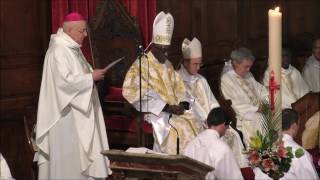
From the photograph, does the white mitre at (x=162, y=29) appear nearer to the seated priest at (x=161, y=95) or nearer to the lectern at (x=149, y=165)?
the seated priest at (x=161, y=95)

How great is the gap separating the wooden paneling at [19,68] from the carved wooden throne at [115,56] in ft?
1.79

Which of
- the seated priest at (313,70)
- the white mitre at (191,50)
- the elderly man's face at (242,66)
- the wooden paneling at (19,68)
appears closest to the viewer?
the wooden paneling at (19,68)

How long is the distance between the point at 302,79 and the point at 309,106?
101 cm

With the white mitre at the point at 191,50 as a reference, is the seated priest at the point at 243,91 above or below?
below

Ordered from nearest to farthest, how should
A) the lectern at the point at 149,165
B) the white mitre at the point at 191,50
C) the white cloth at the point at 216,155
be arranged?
the lectern at the point at 149,165, the white cloth at the point at 216,155, the white mitre at the point at 191,50

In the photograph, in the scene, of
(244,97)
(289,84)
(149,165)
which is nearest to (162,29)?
(244,97)

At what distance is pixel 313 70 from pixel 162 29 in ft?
9.23

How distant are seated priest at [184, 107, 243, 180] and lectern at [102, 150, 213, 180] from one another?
122 cm

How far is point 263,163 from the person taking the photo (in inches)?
227

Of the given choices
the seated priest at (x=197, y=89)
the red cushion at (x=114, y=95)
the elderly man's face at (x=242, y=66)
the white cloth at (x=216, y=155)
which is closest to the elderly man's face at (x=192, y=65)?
the seated priest at (x=197, y=89)

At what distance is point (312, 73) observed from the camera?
11008mm

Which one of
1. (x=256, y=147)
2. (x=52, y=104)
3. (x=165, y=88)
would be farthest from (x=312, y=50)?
(x=256, y=147)

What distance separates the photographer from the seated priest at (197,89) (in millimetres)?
9273

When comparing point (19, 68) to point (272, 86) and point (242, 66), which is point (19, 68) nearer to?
point (242, 66)
